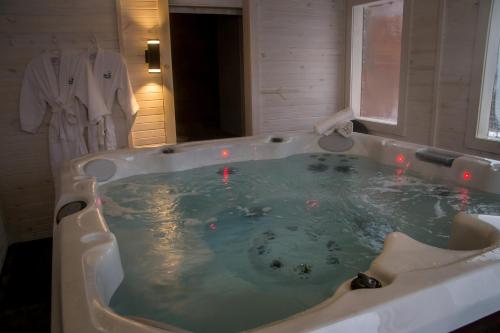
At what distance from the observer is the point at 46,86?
10.5 ft

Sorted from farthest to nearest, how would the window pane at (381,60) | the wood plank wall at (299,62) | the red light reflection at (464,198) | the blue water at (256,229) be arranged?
the wood plank wall at (299,62) < the window pane at (381,60) < the red light reflection at (464,198) < the blue water at (256,229)

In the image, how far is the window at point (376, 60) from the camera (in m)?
3.92

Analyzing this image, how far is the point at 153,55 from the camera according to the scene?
3.42 metres

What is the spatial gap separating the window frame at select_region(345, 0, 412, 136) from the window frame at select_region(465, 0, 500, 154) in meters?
0.66

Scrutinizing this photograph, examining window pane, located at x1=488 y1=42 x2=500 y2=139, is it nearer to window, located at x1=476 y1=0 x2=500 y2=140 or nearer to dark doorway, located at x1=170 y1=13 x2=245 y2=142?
window, located at x1=476 y1=0 x2=500 y2=140

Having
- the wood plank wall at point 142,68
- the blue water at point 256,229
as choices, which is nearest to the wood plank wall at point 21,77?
the wood plank wall at point 142,68

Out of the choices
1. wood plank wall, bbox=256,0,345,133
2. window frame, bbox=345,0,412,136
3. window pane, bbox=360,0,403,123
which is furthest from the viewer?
wood plank wall, bbox=256,0,345,133

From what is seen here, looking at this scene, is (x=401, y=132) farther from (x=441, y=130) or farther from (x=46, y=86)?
(x=46, y=86)

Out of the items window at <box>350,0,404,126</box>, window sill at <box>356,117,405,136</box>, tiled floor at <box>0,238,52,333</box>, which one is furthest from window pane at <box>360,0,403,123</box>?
tiled floor at <box>0,238,52,333</box>

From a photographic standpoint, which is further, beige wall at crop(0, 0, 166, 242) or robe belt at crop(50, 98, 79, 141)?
robe belt at crop(50, 98, 79, 141)

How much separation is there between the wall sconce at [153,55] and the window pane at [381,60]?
88.1 inches

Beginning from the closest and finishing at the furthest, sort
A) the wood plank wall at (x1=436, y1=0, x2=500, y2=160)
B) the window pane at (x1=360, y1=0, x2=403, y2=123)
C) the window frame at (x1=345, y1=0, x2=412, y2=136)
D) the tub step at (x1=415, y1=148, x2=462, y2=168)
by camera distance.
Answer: the tub step at (x1=415, y1=148, x2=462, y2=168) < the wood plank wall at (x1=436, y1=0, x2=500, y2=160) < the window frame at (x1=345, y1=0, x2=412, y2=136) < the window pane at (x1=360, y1=0, x2=403, y2=123)

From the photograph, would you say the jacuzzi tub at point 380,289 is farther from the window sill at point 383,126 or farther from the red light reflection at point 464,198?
the window sill at point 383,126

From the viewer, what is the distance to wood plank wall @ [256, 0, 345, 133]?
4.07 m
